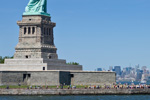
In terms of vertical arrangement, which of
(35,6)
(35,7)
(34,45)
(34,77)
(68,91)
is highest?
(35,6)

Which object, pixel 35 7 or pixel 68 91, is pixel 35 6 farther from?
pixel 68 91

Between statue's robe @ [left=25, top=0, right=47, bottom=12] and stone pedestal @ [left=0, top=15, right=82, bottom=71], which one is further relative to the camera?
statue's robe @ [left=25, top=0, right=47, bottom=12]

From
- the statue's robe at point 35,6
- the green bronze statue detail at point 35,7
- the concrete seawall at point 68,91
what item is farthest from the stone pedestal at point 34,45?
the concrete seawall at point 68,91

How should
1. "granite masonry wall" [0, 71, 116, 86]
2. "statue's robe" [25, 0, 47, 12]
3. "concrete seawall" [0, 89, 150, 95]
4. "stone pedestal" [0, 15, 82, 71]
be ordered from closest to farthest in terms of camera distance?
"concrete seawall" [0, 89, 150, 95] < "granite masonry wall" [0, 71, 116, 86] < "stone pedestal" [0, 15, 82, 71] < "statue's robe" [25, 0, 47, 12]

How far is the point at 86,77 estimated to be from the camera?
11650 centimetres

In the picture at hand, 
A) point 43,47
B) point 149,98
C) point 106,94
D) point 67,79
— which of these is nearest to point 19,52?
point 43,47

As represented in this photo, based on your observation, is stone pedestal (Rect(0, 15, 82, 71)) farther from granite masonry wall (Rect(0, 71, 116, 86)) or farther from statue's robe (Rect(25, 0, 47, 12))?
granite masonry wall (Rect(0, 71, 116, 86))

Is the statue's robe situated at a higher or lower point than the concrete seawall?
higher

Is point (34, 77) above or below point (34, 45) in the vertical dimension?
below

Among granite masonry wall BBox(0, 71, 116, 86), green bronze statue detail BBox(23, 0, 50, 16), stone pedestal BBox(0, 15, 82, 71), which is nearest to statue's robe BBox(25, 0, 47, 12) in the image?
green bronze statue detail BBox(23, 0, 50, 16)

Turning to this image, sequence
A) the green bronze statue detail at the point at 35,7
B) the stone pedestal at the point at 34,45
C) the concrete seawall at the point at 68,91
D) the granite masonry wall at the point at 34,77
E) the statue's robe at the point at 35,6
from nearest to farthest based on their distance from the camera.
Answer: the concrete seawall at the point at 68,91, the granite masonry wall at the point at 34,77, the stone pedestal at the point at 34,45, the green bronze statue detail at the point at 35,7, the statue's robe at the point at 35,6

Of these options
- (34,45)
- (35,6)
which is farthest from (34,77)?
(35,6)

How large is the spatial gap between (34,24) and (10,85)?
15.8 m

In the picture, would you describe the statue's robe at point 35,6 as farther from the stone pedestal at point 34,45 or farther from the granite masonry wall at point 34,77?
the granite masonry wall at point 34,77
